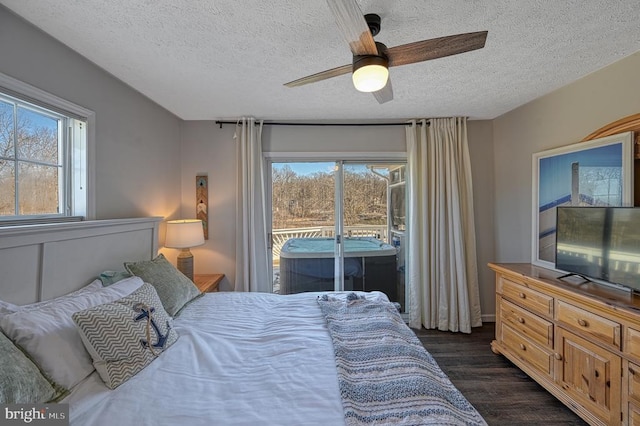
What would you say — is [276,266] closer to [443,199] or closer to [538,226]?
[443,199]

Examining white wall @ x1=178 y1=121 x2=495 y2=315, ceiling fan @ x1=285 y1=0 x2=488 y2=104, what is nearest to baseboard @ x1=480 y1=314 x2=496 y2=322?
white wall @ x1=178 y1=121 x2=495 y2=315

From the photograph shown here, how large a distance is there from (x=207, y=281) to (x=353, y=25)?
8.64 feet

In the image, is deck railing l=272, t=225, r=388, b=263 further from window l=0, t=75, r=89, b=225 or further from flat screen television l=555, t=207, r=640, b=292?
window l=0, t=75, r=89, b=225

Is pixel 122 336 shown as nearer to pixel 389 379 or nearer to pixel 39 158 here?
pixel 389 379

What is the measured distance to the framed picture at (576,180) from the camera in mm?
1884

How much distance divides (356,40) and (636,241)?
6.50ft

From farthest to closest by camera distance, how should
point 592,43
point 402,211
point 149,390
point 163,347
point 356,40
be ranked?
point 402,211 < point 592,43 < point 163,347 < point 356,40 < point 149,390

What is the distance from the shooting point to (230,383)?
1136 mm

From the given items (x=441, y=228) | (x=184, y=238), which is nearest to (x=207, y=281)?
(x=184, y=238)

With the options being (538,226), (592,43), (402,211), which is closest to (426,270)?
(402,211)

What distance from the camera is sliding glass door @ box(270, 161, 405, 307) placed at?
3344 millimetres

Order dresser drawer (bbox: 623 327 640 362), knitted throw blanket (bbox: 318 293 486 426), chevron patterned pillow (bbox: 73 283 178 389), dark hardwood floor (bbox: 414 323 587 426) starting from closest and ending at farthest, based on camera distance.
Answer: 1. knitted throw blanket (bbox: 318 293 486 426)
2. chevron patterned pillow (bbox: 73 283 178 389)
3. dresser drawer (bbox: 623 327 640 362)
4. dark hardwood floor (bbox: 414 323 587 426)

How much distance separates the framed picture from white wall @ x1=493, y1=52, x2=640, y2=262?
0.18 meters

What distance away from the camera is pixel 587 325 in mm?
1704
